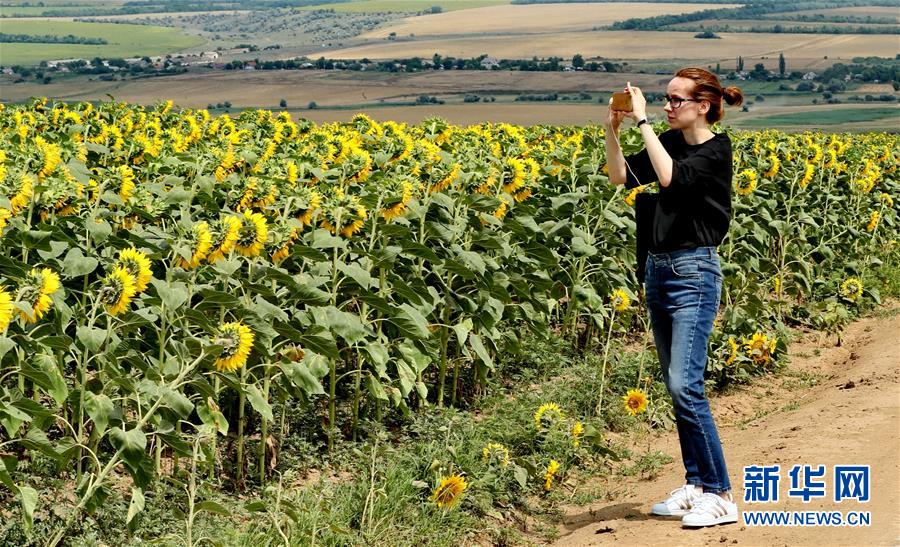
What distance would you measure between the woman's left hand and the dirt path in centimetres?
175

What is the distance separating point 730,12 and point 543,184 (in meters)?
107

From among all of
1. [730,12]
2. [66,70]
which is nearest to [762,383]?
[66,70]

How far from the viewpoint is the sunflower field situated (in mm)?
4728

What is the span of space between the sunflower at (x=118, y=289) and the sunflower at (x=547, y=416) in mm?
2703

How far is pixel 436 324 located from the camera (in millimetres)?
6723

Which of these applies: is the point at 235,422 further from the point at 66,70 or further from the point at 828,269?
the point at 66,70

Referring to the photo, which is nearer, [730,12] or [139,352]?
[139,352]

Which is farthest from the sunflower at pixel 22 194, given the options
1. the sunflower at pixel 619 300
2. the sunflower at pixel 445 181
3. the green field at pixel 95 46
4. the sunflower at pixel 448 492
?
the green field at pixel 95 46

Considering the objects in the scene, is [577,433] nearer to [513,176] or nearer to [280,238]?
[513,176]

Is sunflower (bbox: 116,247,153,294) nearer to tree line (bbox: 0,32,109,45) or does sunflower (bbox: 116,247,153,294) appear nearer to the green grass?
the green grass

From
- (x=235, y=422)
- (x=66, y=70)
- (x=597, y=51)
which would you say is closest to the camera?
(x=235, y=422)

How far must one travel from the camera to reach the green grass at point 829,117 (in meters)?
54.3

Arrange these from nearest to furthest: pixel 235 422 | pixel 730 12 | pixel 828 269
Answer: pixel 235 422, pixel 828 269, pixel 730 12

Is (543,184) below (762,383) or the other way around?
the other way around
